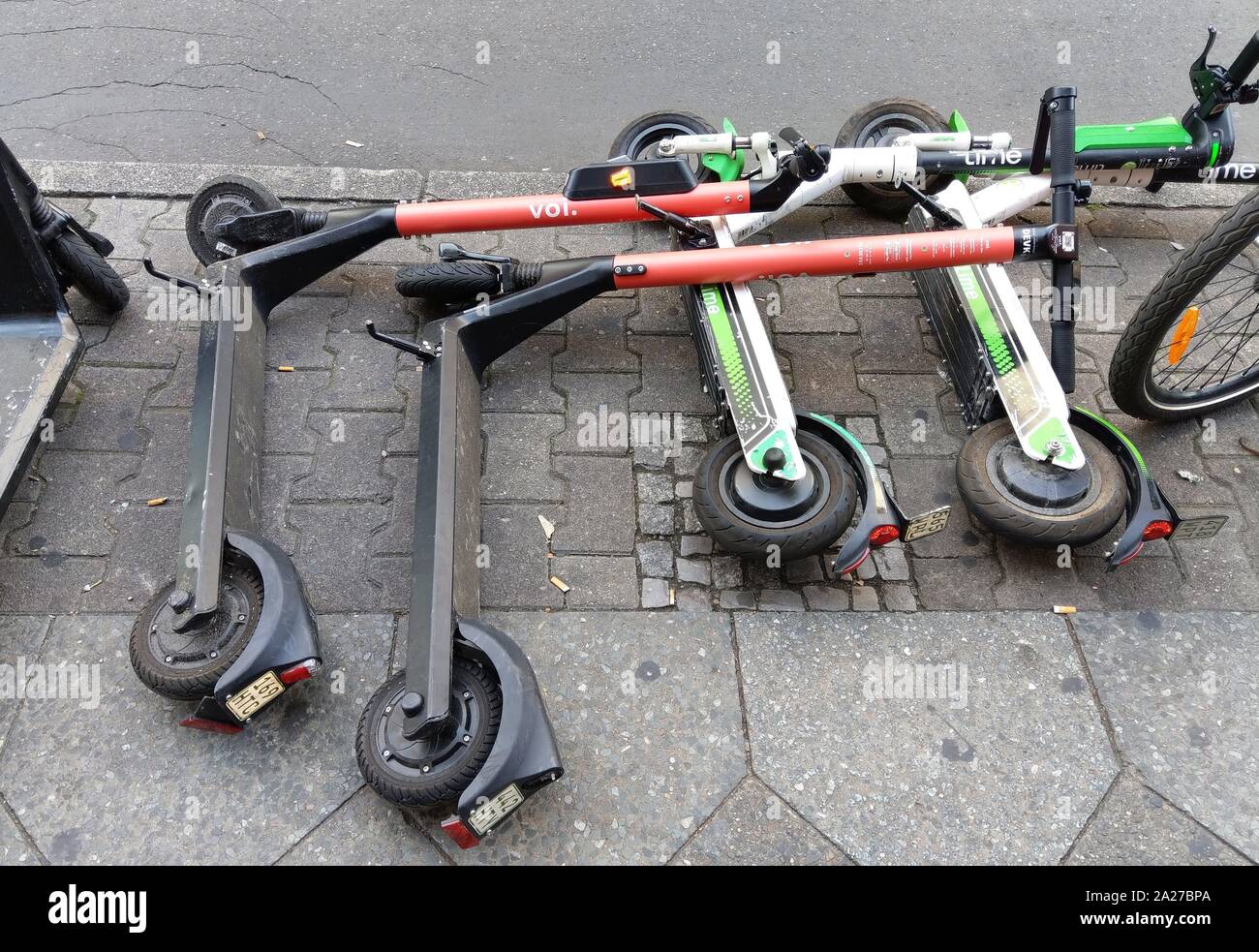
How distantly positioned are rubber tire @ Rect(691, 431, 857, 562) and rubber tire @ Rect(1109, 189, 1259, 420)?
0.98 m

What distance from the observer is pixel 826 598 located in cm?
285

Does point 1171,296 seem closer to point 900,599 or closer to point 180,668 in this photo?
point 900,599

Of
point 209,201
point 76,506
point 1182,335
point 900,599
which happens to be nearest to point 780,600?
point 900,599

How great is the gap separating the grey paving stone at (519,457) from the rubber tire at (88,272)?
1.44 m

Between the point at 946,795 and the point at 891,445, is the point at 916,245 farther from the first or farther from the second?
the point at 946,795

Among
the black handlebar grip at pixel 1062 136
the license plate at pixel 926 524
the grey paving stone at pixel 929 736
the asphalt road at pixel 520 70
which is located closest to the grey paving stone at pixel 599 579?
the grey paving stone at pixel 929 736

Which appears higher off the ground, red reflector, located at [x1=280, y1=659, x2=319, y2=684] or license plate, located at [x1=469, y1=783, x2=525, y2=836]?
red reflector, located at [x1=280, y1=659, x2=319, y2=684]

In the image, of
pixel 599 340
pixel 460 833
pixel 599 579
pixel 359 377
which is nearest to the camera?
pixel 460 833

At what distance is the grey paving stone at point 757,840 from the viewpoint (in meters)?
2.39

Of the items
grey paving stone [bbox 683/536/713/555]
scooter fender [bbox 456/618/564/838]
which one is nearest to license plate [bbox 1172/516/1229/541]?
grey paving stone [bbox 683/536/713/555]

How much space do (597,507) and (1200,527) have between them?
181 cm

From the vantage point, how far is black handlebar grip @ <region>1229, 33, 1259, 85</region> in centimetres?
306

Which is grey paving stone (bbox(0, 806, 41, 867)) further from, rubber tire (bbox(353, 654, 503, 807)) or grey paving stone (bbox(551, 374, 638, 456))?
grey paving stone (bbox(551, 374, 638, 456))

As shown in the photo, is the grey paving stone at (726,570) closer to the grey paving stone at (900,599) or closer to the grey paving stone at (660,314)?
the grey paving stone at (900,599)
